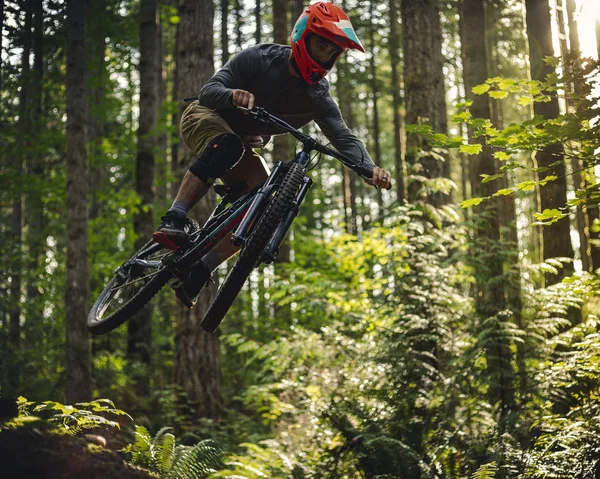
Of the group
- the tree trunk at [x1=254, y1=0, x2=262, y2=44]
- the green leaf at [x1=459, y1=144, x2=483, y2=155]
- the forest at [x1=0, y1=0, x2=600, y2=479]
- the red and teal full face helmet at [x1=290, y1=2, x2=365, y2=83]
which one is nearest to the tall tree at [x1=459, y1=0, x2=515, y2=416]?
the forest at [x1=0, y1=0, x2=600, y2=479]

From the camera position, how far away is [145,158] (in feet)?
45.9

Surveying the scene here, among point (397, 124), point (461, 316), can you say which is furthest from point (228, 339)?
point (397, 124)

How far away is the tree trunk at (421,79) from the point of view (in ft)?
26.3

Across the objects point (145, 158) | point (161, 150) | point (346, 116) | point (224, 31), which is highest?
point (224, 31)

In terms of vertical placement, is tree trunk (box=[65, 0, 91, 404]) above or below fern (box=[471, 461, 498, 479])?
above

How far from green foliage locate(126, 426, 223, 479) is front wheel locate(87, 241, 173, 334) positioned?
1009 mm

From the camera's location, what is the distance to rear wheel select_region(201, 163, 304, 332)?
4.46 meters

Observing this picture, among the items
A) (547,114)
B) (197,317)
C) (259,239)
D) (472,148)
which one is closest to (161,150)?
(197,317)

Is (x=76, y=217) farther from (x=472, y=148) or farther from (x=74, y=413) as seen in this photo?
(x=472, y=148)

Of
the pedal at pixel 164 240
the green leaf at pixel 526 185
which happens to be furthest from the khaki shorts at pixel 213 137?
the green leaf at pixel 526 185

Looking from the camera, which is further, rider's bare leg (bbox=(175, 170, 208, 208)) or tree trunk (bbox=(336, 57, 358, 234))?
tree trunk (bbox=(336, 57, 358, 234))

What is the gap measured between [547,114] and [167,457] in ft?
20.0

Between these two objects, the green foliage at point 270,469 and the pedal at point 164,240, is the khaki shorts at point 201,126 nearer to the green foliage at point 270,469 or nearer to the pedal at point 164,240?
the pedal at point 164,240

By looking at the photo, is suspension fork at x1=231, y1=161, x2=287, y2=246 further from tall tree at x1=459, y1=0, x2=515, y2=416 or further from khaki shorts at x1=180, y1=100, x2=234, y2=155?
tall tree at x1=459, y1=0, x2=515, y2=416
